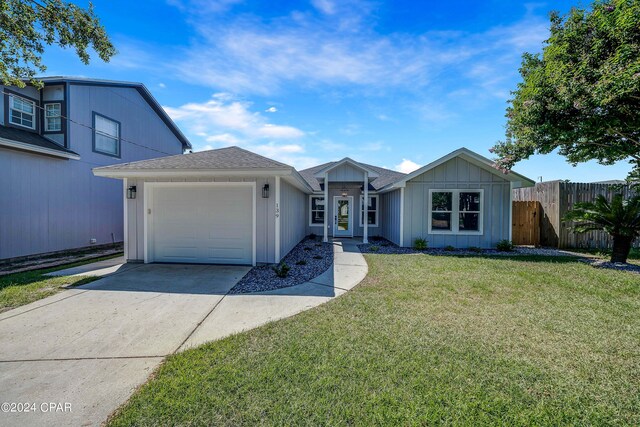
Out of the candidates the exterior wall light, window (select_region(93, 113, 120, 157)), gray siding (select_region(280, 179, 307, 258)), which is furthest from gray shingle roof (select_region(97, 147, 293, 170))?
window (select_region(93, 113, 120, 157))

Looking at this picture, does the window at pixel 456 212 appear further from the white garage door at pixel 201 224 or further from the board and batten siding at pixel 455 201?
the white garage door at pixel 201 224

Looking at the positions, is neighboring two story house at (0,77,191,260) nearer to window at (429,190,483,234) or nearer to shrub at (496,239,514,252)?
window at (429,190,483,234)

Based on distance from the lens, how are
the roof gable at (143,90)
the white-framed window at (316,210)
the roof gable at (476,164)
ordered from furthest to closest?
1. the white-framed window at (316,210)
2. the roof gable at (476,164)
3. the roof gable at (143,90)

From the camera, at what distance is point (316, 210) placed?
50.6 ft

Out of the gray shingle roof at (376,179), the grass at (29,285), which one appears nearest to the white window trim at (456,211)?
the gray shingle roof at (376,179)

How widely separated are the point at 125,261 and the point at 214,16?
24.3 feet

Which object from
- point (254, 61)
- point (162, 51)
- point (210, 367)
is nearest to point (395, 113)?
point (254, 61)

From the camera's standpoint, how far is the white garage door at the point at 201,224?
791cm

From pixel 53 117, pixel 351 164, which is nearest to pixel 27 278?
pixel 53 117

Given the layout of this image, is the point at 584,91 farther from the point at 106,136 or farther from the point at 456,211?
the point at 106,136

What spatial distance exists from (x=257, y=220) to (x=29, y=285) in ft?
16.3

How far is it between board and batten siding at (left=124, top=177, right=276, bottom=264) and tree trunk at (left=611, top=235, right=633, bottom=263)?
9.89 metres

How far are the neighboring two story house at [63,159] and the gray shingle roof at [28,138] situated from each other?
0.04 m

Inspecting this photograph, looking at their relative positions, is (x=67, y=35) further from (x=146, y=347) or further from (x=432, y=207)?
(x=432, y=207)
